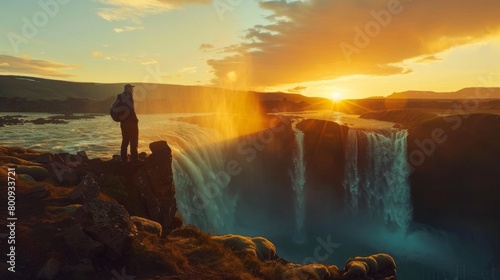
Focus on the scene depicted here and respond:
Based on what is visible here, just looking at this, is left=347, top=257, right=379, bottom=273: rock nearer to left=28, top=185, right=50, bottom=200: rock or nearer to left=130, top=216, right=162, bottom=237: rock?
left=130, top=216, right=162, bottom=237: rock


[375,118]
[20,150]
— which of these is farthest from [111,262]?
[375,118]

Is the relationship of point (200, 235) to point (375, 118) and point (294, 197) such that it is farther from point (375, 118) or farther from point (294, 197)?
point (375, 118)

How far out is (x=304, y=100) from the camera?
575ft

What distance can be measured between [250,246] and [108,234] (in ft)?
24.1

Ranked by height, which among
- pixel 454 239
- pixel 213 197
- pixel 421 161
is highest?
pixel 421 161

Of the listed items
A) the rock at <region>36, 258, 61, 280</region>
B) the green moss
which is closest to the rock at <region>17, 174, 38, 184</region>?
the green moss

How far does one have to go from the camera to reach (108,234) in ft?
34.0

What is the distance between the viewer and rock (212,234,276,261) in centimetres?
1559

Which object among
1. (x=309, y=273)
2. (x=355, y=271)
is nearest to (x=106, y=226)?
(x=309, y=273)

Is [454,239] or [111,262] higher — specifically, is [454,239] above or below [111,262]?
below

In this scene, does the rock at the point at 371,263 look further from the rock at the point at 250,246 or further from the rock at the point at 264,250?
the rock at the point at 250,246

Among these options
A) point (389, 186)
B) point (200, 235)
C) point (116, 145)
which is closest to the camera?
point (200, 235)

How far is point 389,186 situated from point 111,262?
39945 millimetres

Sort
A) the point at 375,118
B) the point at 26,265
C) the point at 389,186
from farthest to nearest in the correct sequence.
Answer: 1. the point at 375,118
2. the point at 389,186
3. the point at 26,265
